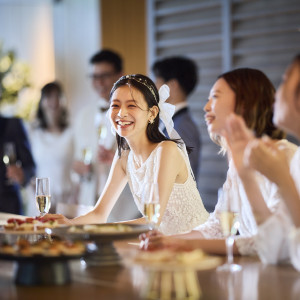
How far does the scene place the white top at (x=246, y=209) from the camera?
240 cm

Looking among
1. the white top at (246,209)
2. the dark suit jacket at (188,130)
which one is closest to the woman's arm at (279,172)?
the white top at (246,209)

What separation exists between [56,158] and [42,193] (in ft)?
10.3

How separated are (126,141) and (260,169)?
61.4 inches

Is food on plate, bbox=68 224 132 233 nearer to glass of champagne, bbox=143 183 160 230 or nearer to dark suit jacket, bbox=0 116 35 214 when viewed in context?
glass of champagne, bbox=143 183 160 230

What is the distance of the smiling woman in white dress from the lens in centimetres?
330

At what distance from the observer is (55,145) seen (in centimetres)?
594

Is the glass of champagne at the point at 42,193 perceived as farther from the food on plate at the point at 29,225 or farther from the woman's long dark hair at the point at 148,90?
the woman's long dark hair at the point at 148,90

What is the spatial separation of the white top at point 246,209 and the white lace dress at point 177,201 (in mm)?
576

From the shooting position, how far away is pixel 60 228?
239cm

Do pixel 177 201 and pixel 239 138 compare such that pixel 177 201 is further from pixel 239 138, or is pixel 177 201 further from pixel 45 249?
pixel 45 249

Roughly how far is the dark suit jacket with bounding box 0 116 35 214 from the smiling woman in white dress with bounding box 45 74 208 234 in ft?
5.09

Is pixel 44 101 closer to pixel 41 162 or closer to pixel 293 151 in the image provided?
pixel 41 162

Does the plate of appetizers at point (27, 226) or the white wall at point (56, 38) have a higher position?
the white wall at point (56, 38)

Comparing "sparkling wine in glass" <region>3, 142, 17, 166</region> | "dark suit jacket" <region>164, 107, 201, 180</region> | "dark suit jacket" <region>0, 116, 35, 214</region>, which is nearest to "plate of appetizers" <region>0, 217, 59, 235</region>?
"sparkling wine in glass" <region>3, 142, 17, 166</region>
